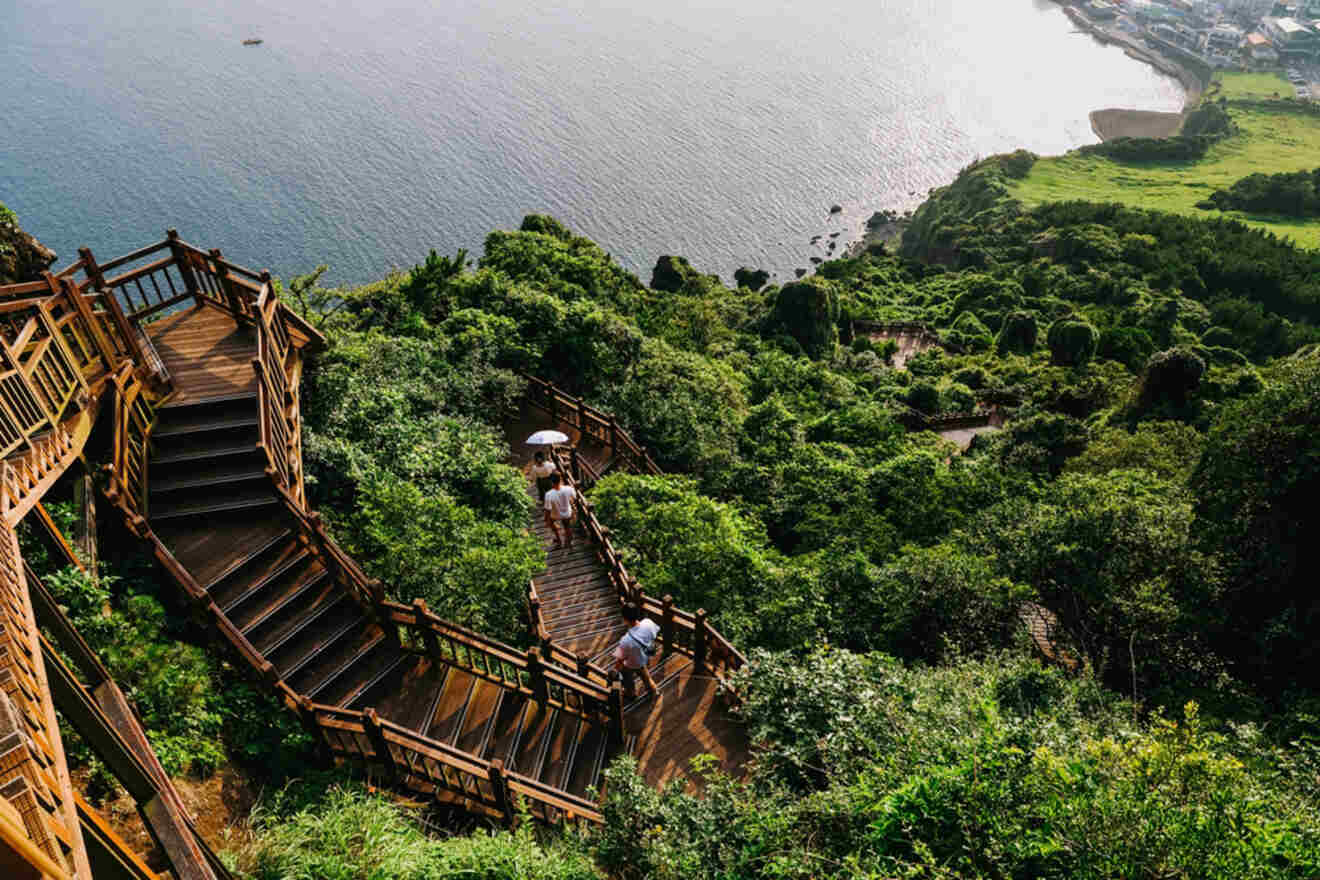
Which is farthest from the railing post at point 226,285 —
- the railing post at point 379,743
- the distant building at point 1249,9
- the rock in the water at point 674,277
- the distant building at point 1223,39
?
the distant building at point 1249,9

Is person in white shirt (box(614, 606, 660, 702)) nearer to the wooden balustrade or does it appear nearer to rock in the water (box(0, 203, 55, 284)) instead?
the wooden balustrade

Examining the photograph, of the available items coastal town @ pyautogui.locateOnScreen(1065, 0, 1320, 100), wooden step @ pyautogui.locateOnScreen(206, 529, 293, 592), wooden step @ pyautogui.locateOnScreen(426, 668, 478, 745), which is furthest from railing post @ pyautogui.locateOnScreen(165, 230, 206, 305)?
coastal town @ pyautogui.locateOnScreen(1065, 0, 1320, 100)

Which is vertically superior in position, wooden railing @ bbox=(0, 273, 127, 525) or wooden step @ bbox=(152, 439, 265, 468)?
wooden railing @ bbox=(0, 273, 127, 525)

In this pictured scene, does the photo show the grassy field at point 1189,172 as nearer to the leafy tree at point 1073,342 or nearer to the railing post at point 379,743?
the leafy tree at point 1073,342

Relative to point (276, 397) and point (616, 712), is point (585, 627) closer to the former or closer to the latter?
point (616, 712)

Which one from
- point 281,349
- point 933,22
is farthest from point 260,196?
point 933,22

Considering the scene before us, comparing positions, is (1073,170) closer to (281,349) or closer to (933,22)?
(933,22)
